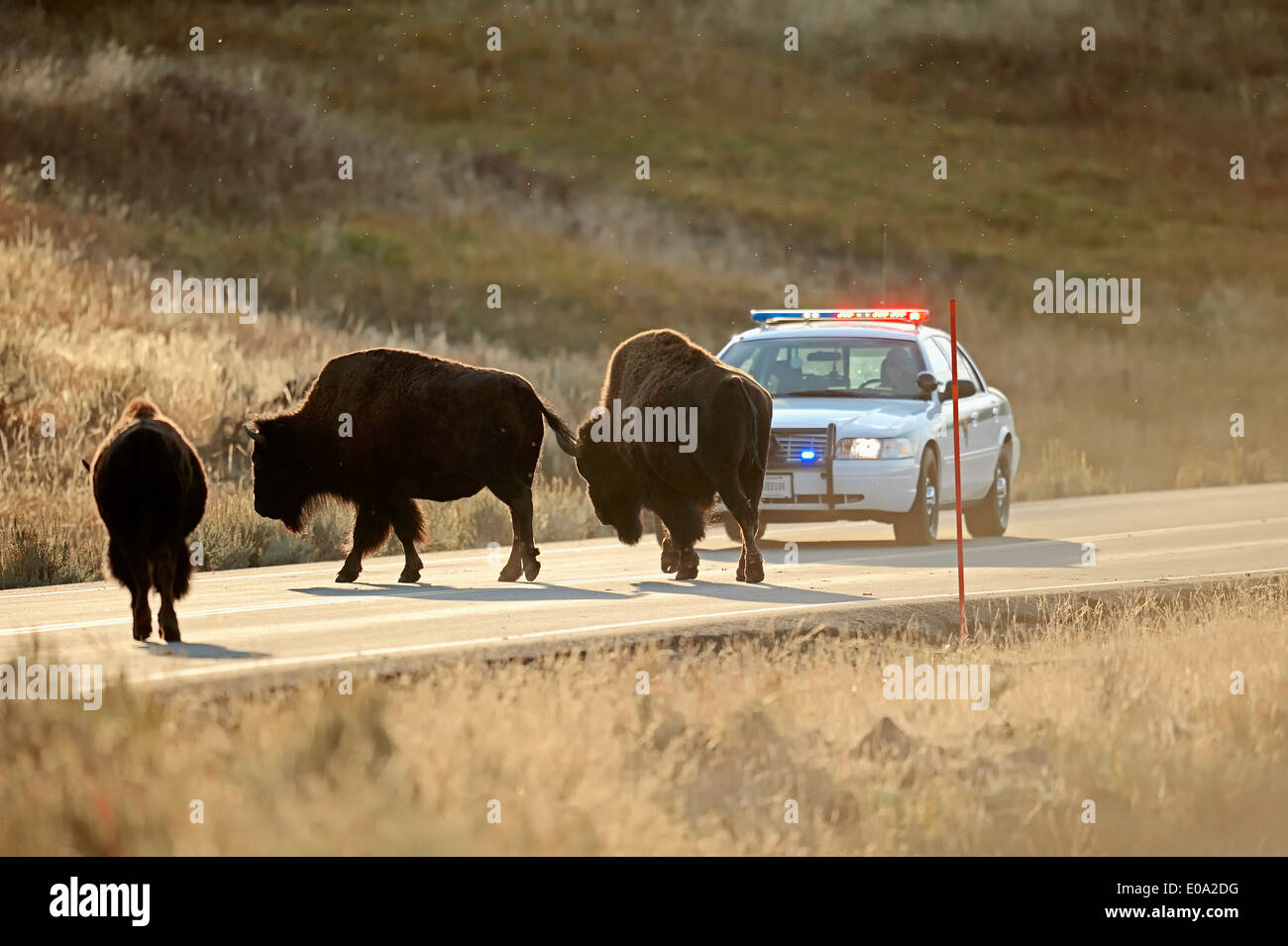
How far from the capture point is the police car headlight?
20375mm

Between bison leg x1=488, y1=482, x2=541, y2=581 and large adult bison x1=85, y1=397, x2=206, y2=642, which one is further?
bison leg x1=488, y1=482, x2=541, y2=581

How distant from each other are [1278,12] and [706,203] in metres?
42.1

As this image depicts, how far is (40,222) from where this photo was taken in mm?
43406

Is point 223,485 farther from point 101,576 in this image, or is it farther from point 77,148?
point 77,148

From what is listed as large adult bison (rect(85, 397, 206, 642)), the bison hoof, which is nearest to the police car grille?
the bison hoof

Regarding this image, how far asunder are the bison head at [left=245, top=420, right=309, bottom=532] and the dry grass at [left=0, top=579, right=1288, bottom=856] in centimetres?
503

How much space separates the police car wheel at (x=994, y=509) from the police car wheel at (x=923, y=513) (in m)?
1.43

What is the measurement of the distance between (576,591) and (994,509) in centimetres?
706

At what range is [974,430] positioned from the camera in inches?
881

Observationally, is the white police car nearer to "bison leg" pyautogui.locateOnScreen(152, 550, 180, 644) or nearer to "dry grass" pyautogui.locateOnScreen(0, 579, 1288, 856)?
"dry grass" pyautogui.locateOnScreen(0, 579, 1288, 856)

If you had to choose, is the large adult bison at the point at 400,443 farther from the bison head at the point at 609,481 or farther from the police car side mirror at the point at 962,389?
the police car side mirror at the point at 962,389

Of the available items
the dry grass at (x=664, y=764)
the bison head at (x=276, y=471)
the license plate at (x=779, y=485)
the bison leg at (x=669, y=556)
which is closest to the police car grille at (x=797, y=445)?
the license plate at (x=779, y=485)

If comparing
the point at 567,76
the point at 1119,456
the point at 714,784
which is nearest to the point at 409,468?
the point at 714,784

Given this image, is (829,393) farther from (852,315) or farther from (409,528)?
(409,528)
